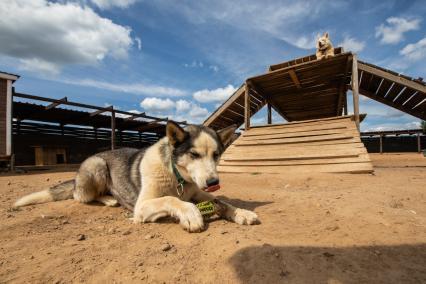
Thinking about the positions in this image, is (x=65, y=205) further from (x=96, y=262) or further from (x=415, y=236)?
(x=415, y=236)

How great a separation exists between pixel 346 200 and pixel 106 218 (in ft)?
11.3

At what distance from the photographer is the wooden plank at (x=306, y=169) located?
6.78 metres

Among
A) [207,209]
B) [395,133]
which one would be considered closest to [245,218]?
[207,209]

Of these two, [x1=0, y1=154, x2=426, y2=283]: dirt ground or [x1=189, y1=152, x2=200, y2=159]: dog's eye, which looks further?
[x1=189, y1=152, x2=200, y2=159]: dog's eye

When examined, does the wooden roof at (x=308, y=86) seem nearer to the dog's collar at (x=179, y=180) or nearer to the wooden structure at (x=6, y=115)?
the dog's collar at (x=179, y=180)

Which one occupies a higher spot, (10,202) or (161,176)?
(161,176)

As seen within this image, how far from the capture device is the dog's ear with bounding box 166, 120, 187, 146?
3.06 metres

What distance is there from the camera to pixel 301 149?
841 centimetres

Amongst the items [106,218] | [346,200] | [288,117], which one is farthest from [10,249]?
[288,117]

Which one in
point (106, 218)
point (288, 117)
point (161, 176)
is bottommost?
point (106, 218)

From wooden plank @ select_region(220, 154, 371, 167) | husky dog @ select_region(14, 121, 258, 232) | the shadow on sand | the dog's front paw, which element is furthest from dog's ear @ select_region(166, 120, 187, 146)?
wooden plank @ select_region(220, 154, 371, 167)

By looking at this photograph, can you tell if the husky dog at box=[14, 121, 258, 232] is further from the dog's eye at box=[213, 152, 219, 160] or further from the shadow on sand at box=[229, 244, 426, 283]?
the shadow on sand at box=[229, 244, 426, 283]

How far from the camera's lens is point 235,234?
240 centimetres

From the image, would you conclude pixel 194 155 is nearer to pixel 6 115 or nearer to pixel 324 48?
pixel 324 48
